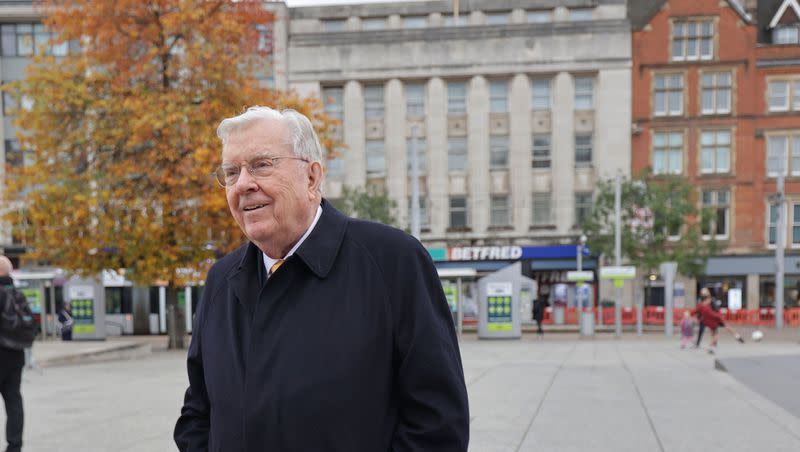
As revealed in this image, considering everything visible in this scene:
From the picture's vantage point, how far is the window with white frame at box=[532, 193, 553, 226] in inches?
1422

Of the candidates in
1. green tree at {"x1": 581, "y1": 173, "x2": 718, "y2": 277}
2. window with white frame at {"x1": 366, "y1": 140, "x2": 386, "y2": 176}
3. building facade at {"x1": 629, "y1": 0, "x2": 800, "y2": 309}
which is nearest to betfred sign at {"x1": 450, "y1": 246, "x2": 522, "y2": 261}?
green tree at {"x1": 581, "y1": 173, "x2": 718, "y2": 277}

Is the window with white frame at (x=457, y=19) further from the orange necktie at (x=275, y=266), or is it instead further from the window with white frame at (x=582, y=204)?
the orange necktie at (x=275, y=266)

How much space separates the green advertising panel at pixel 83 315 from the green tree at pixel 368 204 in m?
12.1

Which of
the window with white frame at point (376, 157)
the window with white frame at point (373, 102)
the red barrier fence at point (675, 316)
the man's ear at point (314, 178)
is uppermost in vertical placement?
the window with white frame at point (373, 102)

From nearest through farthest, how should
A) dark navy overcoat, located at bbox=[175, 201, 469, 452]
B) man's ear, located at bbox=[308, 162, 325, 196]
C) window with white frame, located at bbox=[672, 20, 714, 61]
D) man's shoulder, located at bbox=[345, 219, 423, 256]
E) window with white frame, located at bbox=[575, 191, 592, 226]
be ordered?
dark navy overcoat, located at bbox=[175, 201, 469, 452] → man's shoulder, located at bbox=[345, 219, 423, 256] → man's ear, located at bbox=[308, 162, 325, 196] → window with white frame, located at bbox=[672, 20, 714, 61] → window with white frame, located at bbox=[575, 191, 592, 226]

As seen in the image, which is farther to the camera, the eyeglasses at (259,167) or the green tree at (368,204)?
the green tree at (368,204)

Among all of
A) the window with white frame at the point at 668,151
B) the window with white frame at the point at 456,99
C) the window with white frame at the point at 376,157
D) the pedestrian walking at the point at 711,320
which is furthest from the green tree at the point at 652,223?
the pedestrian walking at the point at 711,320

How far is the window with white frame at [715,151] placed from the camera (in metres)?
35.3

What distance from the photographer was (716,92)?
35344 mm

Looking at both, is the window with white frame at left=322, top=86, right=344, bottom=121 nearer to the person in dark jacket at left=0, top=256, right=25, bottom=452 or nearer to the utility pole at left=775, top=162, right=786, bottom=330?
the utility pole at left=775, top=162, right=786, bottom=330

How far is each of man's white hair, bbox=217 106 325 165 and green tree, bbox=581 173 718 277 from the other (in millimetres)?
30802

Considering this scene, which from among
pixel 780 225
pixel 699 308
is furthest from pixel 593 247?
pixel 699 308

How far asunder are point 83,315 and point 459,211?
19.1 m

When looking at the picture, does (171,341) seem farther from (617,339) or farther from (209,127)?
(617,339)
